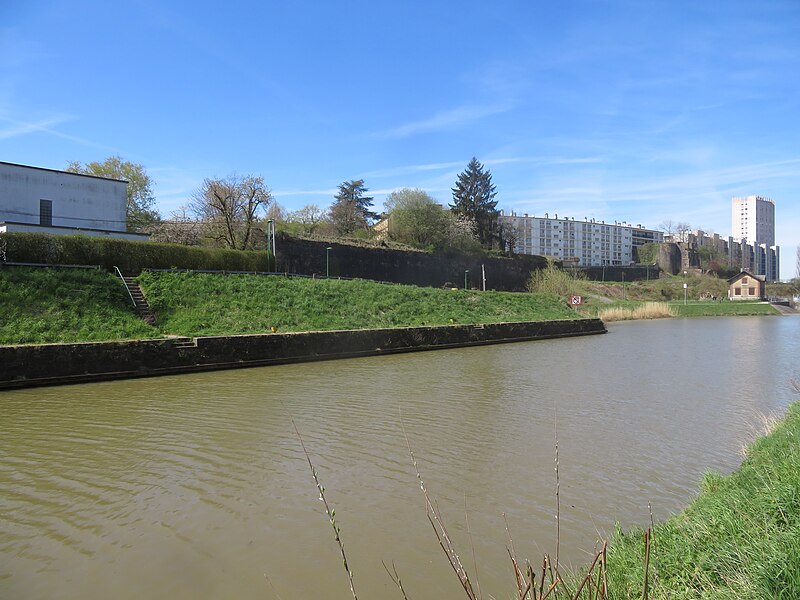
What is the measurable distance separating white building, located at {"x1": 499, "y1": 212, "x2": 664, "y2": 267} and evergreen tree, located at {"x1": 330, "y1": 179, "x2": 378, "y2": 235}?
55524 mm

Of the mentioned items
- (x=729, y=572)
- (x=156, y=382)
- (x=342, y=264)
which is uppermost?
(x=342, y=264)

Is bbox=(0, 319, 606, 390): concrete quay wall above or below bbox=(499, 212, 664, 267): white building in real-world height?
below

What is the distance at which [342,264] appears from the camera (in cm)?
4081

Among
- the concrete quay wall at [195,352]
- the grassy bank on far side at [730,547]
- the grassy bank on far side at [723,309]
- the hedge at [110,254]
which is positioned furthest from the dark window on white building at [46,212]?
the grassy bank on far side at [723,309]

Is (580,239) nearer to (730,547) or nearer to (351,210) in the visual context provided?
(351,210)

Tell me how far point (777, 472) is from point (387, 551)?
319 centimetres

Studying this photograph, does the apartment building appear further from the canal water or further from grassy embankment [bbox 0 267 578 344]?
the canal water

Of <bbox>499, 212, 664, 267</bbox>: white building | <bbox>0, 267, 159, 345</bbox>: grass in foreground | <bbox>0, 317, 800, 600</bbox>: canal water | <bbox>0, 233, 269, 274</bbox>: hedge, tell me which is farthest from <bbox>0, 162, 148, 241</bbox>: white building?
<bbox>499, 212, 664, 267</bbox>: white building

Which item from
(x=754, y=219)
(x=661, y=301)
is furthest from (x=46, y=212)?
(x=754, y=219)

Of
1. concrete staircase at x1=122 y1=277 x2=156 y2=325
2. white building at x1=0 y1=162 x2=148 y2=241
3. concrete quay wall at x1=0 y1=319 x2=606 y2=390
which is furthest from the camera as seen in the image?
white building at x1=0 y1=162 x2=148 y2=241

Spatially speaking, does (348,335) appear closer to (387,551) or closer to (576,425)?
(576,425)

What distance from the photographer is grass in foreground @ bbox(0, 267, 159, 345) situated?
1546 centimetres

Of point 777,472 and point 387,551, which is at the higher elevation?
point 777,472

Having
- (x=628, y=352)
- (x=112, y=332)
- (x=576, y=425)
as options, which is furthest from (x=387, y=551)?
(x=628, y=352)
